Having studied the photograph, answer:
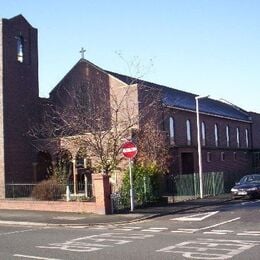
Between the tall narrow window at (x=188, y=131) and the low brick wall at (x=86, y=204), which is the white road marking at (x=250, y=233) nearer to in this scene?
the low brick wall at (x=86, y=204)

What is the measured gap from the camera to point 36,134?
41.0 m

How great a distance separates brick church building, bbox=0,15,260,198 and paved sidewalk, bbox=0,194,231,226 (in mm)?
9355

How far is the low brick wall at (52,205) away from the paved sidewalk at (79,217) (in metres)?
0.56

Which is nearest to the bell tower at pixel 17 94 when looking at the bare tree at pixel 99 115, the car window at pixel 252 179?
the bare tree at pixel 99 115

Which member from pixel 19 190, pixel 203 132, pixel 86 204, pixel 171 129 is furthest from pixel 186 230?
pixel 203 132

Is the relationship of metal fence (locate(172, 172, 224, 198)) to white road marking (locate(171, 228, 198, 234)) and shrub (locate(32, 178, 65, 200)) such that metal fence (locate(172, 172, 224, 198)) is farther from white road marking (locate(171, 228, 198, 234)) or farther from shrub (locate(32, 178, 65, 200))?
white road marking (locate(171, 228, 198, 234))

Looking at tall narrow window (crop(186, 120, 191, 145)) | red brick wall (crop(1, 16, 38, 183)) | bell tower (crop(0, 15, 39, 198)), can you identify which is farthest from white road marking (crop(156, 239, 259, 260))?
tall narrow window (crop(186, 120, 191, 145))

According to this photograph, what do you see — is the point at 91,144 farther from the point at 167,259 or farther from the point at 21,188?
the point at 167,259

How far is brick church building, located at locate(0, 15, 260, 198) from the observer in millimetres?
38250

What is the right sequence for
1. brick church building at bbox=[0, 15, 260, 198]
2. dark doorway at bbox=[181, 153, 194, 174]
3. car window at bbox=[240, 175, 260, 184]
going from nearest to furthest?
car window at bbox=[240, 175, 260, 184] → brick church building at bbox=[0, 15, 260, 198] → dark doorway at bbox=[181, 153, 194, 174]

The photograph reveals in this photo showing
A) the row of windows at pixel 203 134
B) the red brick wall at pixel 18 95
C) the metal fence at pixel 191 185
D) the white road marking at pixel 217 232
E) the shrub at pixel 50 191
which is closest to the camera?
the white road marking at pixel 217 232

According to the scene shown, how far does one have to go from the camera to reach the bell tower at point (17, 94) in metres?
38.1

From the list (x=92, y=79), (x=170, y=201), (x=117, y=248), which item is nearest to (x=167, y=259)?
(x=117, y=248)

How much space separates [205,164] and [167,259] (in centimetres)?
3778
